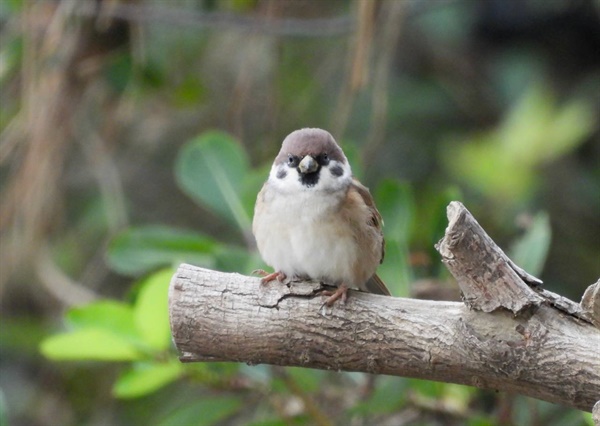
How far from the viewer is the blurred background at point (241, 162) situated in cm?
321

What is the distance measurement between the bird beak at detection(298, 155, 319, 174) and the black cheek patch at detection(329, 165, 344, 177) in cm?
5

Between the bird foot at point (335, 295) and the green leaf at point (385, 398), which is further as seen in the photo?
the green leaf at point (385, 398)

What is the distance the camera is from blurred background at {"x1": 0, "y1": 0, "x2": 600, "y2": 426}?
3.21 m

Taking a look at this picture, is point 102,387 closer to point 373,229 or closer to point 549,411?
point 549,411

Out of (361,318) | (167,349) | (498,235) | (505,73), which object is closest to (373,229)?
(361,318)

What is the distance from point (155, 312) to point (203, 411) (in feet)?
1.32

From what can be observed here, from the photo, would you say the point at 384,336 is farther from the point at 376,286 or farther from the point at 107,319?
the point at 107,319

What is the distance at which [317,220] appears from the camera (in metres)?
2.72

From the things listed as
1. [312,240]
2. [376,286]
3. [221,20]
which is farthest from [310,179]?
[221,20]

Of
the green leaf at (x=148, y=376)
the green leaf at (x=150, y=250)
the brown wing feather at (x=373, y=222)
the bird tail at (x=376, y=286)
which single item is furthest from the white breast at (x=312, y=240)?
the green leaf at (x=150, y=250)

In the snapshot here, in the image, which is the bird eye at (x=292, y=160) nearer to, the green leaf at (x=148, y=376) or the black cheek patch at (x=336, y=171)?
the black cheek patch at (x=336, y=171)

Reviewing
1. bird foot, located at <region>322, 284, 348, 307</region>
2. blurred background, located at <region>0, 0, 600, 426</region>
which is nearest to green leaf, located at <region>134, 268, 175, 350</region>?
blurred background, located at <region>0, 0, 600, 426</region>

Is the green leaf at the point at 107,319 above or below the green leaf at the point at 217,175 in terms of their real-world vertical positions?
below

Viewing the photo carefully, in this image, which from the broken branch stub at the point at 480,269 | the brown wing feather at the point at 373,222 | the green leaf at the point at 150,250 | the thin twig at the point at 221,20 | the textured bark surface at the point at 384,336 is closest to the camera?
the broken branch stub at the point at 480,269
